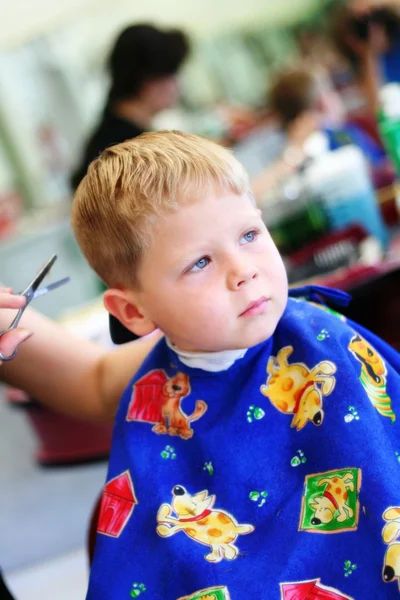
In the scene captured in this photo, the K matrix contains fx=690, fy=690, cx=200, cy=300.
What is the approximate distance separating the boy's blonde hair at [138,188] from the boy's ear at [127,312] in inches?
0.7

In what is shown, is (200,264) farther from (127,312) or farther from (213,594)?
(213,594)

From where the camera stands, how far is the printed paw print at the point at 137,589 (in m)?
0.92

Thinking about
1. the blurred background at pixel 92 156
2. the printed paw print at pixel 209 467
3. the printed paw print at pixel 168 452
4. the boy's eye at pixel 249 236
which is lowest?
the blurred background at pixel 92 156

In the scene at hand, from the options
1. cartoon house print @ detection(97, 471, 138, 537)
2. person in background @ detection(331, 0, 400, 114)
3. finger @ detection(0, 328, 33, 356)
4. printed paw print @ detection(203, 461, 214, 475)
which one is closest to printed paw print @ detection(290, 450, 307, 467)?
printed paw print @ detection(203, 461, 214, 475)

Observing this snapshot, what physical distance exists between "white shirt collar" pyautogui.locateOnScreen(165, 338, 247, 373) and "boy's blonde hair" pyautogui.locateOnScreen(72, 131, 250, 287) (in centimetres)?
14

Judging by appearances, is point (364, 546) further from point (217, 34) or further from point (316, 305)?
point (217, 34)

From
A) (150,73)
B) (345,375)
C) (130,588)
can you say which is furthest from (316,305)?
(150,73)

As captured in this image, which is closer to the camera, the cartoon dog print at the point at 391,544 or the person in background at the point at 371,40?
the cartoon dog print at the point at 391,544

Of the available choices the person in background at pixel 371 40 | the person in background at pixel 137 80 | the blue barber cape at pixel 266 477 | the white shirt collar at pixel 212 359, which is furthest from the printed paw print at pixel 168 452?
the person in background at pixel 371 40

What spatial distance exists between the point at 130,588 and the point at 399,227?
111 centimetres

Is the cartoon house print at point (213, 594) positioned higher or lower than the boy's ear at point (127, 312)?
lower

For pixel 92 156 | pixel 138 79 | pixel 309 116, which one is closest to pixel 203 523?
pixel 92 156

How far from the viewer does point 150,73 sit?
2.49 m

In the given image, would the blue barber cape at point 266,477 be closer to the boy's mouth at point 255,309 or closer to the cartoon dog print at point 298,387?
the cartoon dog print at point 298,387
